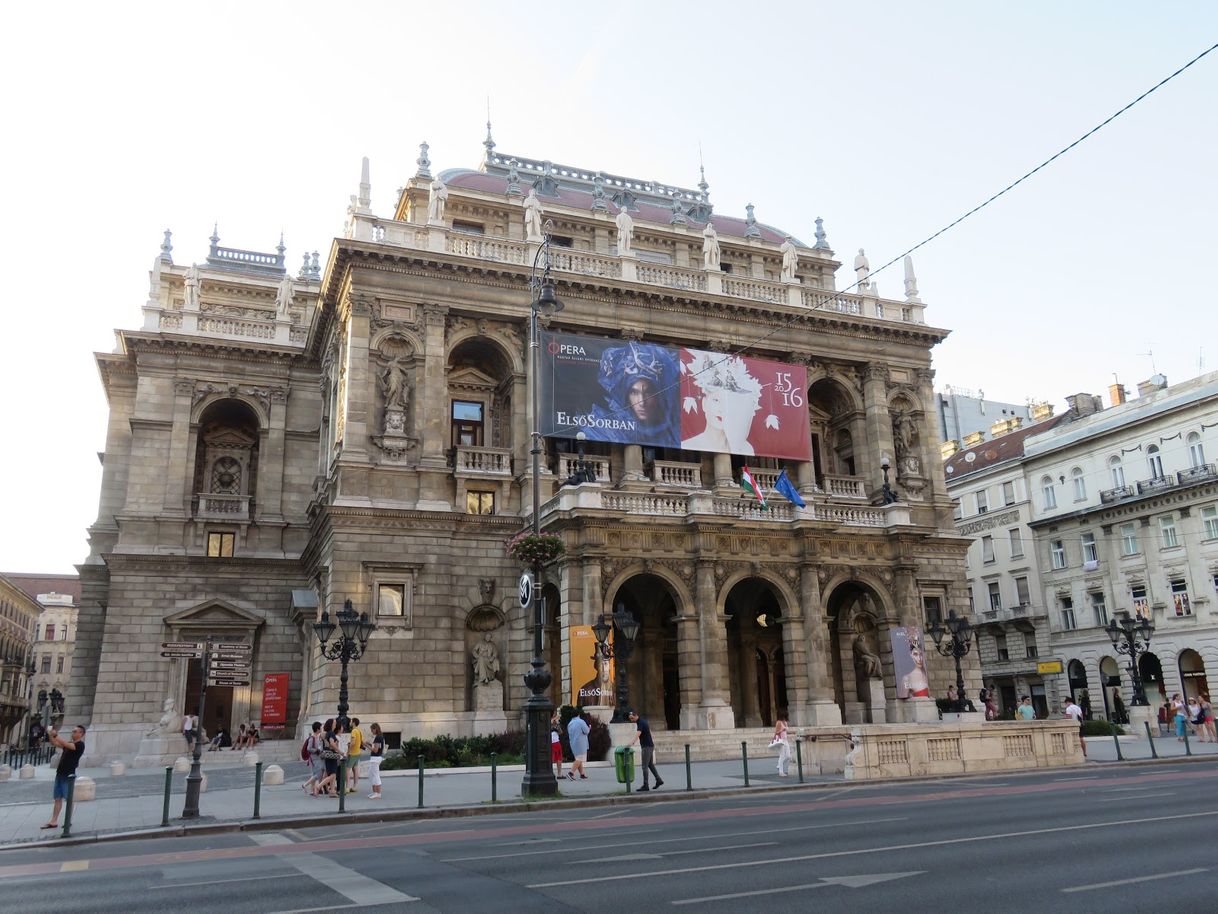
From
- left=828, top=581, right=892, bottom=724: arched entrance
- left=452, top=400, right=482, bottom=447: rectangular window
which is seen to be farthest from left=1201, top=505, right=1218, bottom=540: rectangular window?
left=452, top=400, right=482, bottom=447: rectangular window

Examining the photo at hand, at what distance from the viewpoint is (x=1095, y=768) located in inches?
992

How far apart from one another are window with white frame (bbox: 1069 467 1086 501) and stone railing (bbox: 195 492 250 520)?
4470cm

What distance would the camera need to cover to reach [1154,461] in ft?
169

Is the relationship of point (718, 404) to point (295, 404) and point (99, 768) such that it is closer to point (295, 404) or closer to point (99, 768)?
point (295, 404)

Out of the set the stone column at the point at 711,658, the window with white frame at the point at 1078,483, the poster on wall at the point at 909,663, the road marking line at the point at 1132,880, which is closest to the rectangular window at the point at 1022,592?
the window with white frame at the point at 1078,483

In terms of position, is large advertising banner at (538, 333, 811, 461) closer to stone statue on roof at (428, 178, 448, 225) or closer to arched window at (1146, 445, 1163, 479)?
Answer: stone statue on roof at (428, 178, 448, 225)

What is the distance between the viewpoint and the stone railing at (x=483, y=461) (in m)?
36.0

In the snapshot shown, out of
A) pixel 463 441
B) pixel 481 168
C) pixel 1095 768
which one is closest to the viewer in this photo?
pixel 1095 768

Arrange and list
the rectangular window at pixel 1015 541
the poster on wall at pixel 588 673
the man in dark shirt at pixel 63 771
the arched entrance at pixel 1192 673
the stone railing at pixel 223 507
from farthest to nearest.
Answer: the rectangular window at pixel 1015 541, the arched entrance at pixel 1192 673, the stone railing at pixel 223 507, the poster on wall at pixel 588 673, the man in dark shirt at pixel 63 771

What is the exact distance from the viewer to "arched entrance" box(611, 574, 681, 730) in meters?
37.0

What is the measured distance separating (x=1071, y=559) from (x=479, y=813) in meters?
46.9

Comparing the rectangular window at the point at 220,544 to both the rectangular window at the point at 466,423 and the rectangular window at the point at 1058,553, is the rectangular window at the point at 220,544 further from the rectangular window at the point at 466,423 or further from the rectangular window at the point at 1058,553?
the rectangular window at the point at 1058,553

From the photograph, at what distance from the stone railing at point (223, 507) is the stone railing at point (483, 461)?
11.2 m

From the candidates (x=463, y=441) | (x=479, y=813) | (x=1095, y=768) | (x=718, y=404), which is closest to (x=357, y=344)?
(x=463, y=441)
